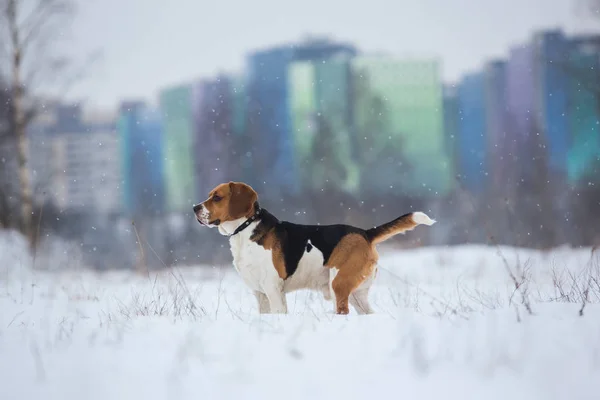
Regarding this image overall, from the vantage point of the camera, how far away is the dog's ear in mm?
5418

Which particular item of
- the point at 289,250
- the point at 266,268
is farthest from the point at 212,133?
the point at 266,268

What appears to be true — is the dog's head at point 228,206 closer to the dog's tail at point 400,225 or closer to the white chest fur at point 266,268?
the white chest fur at point 266,268

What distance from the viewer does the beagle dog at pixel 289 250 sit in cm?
526

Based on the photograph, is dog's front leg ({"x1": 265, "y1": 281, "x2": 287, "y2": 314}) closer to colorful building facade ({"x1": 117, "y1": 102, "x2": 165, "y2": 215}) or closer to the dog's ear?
the dog's ear

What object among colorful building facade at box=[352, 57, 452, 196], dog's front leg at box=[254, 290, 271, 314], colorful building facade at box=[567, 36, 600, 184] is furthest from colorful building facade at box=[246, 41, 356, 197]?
dog's front leg at box=[254, 290, 271, 314]

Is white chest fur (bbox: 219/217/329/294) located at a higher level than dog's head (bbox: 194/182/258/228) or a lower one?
lower

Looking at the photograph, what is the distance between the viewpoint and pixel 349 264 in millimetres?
5266

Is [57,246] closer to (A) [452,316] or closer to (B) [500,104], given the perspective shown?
(A) [452,316]

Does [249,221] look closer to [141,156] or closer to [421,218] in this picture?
[421,218]

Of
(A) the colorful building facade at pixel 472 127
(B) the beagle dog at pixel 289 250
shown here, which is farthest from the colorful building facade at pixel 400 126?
(B) the beagle dog at pixel 289 250

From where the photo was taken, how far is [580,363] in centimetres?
343

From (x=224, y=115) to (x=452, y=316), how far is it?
23.1 metres

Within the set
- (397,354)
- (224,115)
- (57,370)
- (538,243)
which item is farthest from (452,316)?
(224,115)

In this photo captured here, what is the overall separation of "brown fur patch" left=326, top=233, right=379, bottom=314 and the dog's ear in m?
0.83
